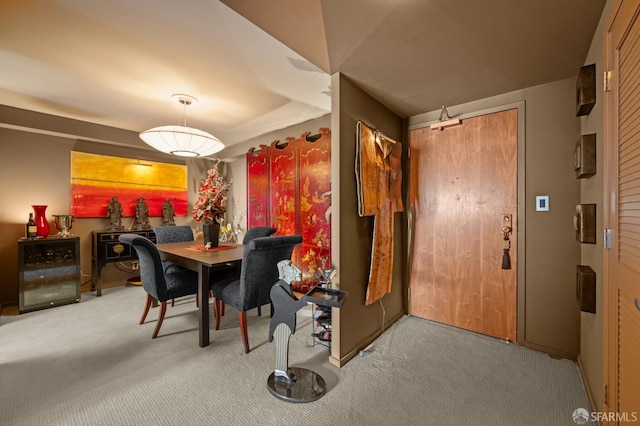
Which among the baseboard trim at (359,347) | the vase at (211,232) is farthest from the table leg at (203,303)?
the baseboard trim at (359,347)

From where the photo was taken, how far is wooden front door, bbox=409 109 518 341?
2.29m

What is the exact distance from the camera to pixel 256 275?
2141mm

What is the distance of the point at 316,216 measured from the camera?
335 cm

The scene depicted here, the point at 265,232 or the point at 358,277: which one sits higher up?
the point at 265,232

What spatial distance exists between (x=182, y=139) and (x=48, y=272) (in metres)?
2.47

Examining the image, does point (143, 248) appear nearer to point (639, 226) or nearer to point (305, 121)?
point (305, 121)

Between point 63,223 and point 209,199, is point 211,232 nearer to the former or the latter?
point 209,199

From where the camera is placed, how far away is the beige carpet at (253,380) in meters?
1.46

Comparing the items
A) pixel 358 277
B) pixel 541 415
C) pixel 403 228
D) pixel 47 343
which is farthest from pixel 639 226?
pixel 47 343

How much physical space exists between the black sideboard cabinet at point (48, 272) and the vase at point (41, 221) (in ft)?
0.70

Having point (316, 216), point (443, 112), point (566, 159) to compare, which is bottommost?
point (316, 216)

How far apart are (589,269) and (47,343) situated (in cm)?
423

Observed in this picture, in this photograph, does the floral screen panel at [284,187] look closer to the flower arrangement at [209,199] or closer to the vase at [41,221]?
the flower arrangement at [209,199]

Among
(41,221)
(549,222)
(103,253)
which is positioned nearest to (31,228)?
(41,221)
